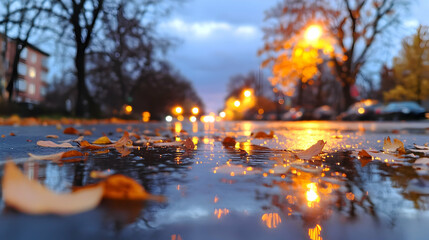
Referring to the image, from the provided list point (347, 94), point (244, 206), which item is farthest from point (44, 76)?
point (244, 206)

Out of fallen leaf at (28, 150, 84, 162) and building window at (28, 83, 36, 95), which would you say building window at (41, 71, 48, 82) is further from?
fallen leaf at (28, 150, 84, 162)

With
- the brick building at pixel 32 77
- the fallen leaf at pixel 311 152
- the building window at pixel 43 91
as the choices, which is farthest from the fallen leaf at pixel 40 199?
the building window at pixel 43 91

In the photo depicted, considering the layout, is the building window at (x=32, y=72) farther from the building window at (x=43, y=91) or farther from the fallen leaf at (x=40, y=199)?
the fallen leaf at (x=40, y=199)

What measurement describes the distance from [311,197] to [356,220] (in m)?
0.29

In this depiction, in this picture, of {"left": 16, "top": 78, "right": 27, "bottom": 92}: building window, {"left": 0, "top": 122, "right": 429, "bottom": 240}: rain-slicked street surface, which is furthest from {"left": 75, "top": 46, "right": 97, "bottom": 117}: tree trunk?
{"left": 16, "top": 78, "right": 27, "bottom": 92}: building window

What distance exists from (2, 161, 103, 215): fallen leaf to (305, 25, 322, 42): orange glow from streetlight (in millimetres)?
21226

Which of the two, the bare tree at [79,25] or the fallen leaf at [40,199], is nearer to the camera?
the fallen leaf at [40,199]

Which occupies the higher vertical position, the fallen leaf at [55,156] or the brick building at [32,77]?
the brick building at [32,77]

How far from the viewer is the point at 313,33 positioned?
834 inches

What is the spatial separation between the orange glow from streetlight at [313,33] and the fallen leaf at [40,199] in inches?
836

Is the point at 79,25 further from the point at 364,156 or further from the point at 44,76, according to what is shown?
→ the point at 44,76

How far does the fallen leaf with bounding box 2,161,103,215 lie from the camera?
41.9 inches

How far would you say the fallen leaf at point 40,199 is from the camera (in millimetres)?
1064

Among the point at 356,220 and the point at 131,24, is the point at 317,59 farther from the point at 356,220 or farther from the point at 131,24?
the point at 356,220
